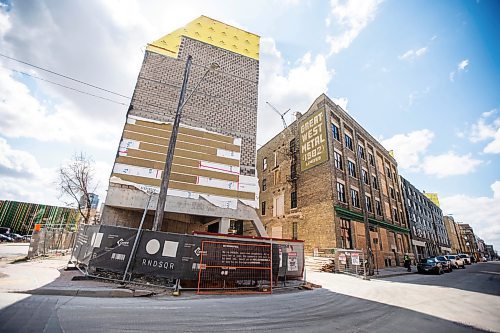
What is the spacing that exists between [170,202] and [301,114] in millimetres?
21110

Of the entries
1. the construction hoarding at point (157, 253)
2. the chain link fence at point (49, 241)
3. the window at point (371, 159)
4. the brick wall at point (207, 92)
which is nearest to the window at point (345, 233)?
the brick wall at point (207, 92)

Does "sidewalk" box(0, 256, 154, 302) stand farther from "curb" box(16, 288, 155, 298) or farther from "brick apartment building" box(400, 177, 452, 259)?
"brick apartment building" box(400, 177, 452, 259)

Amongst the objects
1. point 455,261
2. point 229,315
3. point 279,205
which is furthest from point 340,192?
point 455,261

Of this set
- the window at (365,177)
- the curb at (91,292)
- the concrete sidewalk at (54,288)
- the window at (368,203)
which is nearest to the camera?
the concrete sidewalk at (54,288)

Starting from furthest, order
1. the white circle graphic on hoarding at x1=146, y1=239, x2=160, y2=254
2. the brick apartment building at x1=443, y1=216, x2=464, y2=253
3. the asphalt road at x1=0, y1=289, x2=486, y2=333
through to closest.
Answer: the brick apartment building at x1=443, y1=216, x2=464, y2=253, the white circle graphic on hoarding at x1=146, y1=239, x2=160, y2=254, the asphalt road at x1=0, y1=289, x2=486, y2=333

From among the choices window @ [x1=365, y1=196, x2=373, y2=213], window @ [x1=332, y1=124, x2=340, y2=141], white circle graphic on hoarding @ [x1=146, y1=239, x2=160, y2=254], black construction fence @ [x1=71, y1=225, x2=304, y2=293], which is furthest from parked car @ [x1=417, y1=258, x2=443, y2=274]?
white circle graphic on hoarding @ [x1=146, y1=239, x2=160, y2=254]

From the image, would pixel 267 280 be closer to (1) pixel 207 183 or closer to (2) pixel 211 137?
(1) pixel 207 183

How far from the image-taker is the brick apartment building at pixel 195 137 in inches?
524

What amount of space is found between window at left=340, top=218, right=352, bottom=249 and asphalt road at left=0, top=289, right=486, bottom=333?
14478 millimetres

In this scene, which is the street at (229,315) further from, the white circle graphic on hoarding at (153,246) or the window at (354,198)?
the window at (354,198)

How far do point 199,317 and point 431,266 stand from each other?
2514 centimetres

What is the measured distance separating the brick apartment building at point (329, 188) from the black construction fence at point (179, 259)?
1321cm

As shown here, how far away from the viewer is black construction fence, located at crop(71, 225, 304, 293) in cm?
781

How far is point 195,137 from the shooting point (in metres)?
15.2
